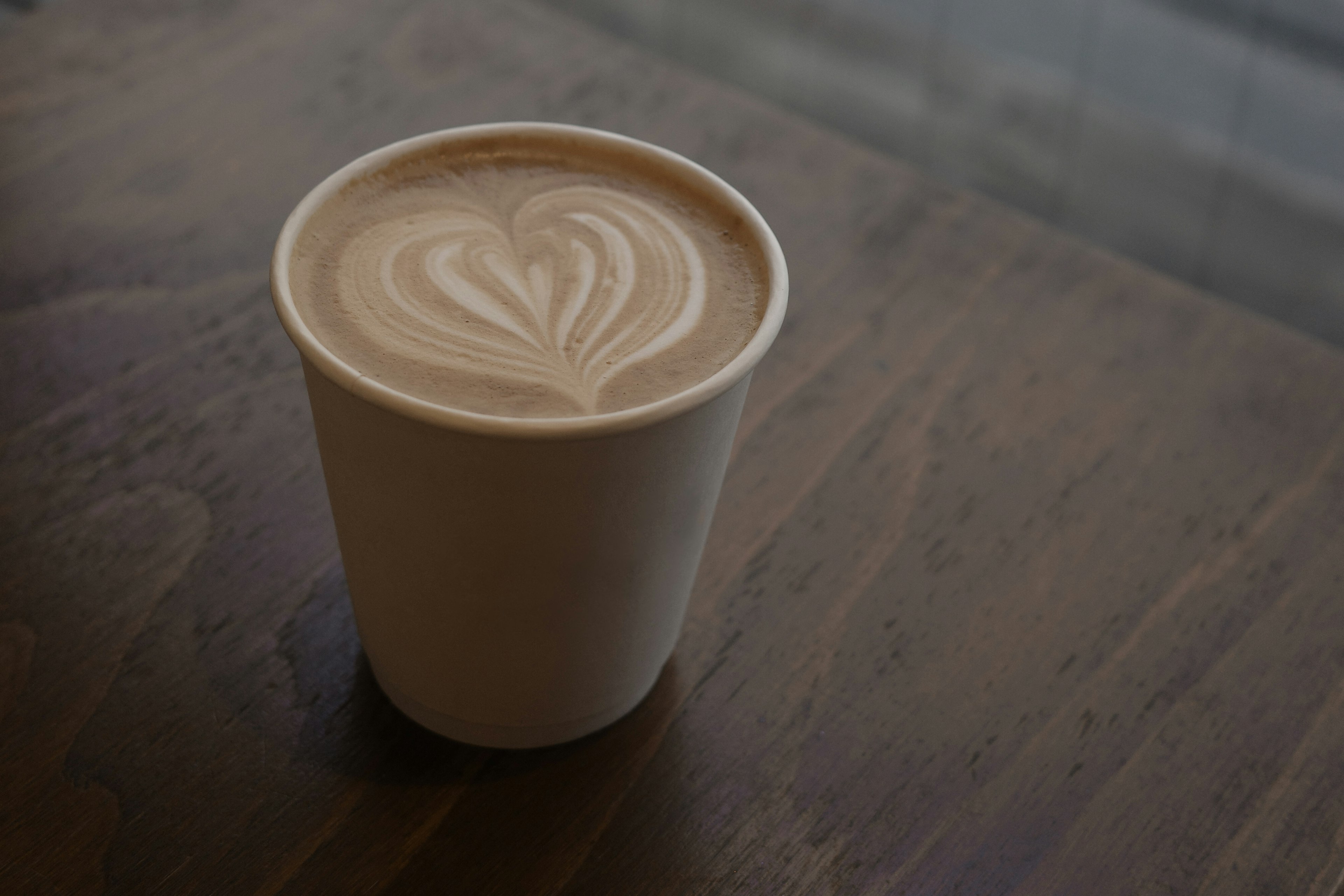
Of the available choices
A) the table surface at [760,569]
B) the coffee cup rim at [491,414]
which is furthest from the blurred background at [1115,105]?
the coffee cup rim at [491,414]

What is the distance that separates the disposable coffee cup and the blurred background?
1.22 meters

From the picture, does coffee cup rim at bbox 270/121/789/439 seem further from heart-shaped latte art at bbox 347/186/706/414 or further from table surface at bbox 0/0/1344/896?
table surface at bbox 0/0/1344/896

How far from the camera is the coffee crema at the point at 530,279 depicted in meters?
0.60

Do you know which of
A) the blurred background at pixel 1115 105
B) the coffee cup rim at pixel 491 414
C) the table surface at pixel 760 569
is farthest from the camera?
the blurred background at pixel 1115 105

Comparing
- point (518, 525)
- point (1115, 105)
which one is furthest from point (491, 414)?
point (1115, 105)

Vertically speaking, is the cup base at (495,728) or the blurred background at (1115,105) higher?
the cup base at (495,728)

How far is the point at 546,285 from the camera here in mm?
669

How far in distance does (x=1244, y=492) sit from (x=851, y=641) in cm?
36

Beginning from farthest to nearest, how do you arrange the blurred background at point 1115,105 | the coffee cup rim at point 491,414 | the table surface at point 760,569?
the blurred background at point 1115,105, the table surface at point 760,569, the coffee cup rim at point 491,414

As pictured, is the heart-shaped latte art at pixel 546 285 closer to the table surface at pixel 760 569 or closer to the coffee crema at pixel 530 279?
the coffee crema at pixel 530 279

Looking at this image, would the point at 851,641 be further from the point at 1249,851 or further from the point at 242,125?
the point at 242,125

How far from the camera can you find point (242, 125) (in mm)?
1111

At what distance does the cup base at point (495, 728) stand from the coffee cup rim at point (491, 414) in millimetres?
233

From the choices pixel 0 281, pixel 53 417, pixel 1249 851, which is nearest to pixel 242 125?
pixel 0 281
